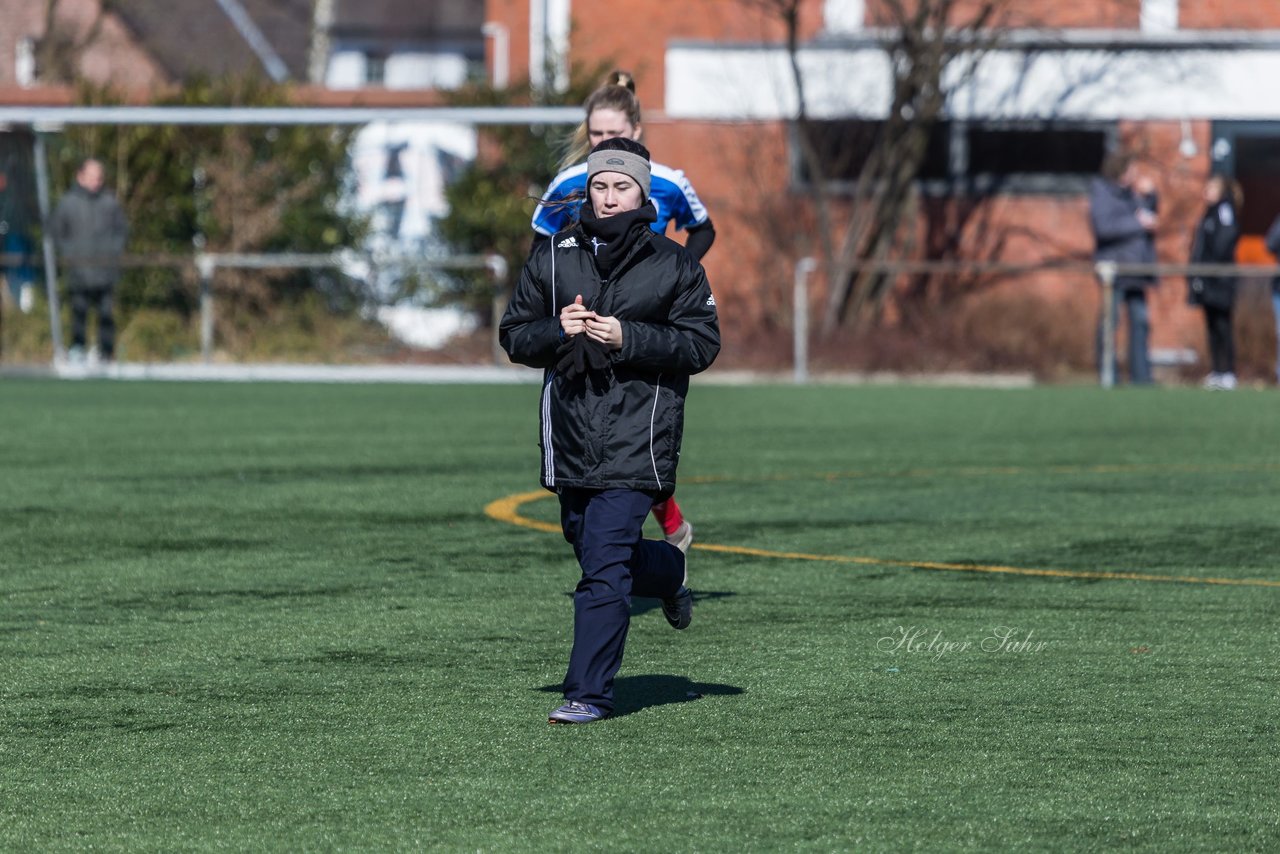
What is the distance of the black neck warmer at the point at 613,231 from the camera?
6023 mm

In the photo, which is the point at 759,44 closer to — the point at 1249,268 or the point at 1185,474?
the point at 1249,268

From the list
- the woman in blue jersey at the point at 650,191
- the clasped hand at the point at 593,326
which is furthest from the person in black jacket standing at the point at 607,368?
the woman in blue jersey at the point at 650,191

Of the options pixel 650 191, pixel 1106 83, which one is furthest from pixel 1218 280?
pixel 650 191

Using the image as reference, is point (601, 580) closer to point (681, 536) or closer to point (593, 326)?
point (593, 326)

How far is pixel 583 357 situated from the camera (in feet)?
19.2

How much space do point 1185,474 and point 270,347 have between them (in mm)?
13249

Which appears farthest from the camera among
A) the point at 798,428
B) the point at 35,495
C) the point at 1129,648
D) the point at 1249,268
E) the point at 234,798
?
the point at 1249,268

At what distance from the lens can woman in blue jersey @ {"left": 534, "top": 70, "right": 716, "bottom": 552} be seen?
25.4 ft

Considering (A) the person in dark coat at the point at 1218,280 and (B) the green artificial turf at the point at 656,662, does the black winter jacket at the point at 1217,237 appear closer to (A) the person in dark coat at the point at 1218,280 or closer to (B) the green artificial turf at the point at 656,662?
(A) the person in dark coat at the point at 1218,280

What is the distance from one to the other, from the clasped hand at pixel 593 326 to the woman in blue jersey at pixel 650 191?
136 centimetres

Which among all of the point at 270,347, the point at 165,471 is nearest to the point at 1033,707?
the point at 165,471

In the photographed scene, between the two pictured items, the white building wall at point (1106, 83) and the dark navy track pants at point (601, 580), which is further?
the white building wall at point (1106, 83)

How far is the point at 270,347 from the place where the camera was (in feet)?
79.7

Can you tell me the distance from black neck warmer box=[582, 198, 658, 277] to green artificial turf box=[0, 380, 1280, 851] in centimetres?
122
